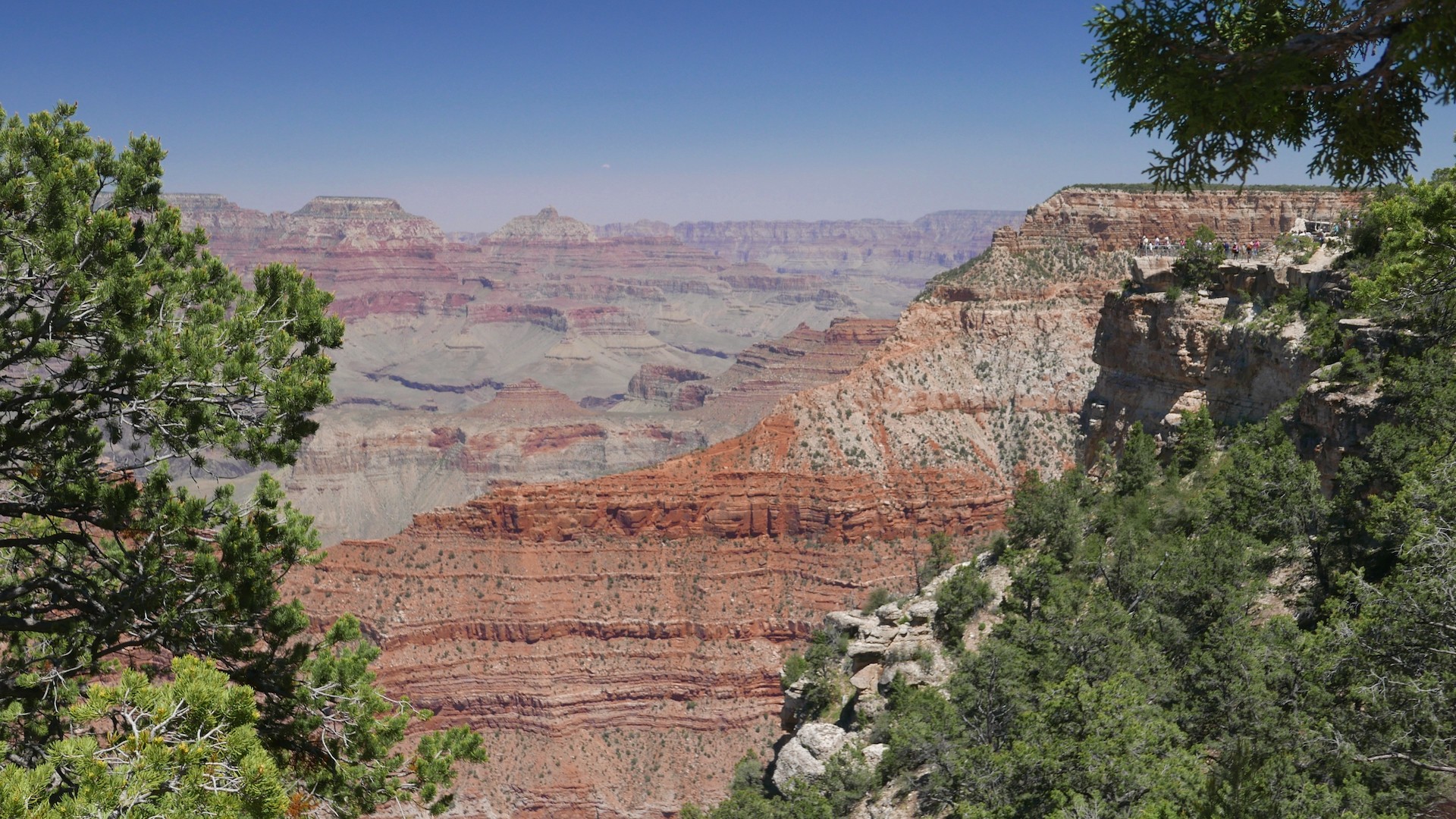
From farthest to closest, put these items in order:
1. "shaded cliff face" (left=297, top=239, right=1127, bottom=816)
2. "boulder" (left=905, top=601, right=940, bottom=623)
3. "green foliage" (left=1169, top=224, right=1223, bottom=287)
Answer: "shaded cliff face" (left=297, top=239, right=1127, bottom=816), "green foliage" (left=1169, top=224, right=1223, bottom=287), "boulder" (left=905, top=601, right=940, bottom=623)

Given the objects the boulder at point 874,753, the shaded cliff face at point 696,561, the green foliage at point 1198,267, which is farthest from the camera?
the shaded cliff face at point 696,561

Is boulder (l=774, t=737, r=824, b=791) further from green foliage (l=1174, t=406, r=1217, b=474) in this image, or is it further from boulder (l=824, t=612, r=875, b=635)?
green foliage (l=1174, t=406, r=1217, b=474)

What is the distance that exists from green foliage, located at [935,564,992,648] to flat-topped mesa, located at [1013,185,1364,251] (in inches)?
2223

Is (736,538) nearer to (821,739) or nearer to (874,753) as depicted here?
(821,739)

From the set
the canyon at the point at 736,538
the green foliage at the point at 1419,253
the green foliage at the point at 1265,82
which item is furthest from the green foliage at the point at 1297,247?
the green foliage at the point at 1265,82

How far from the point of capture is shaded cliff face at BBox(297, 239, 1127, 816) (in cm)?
5744

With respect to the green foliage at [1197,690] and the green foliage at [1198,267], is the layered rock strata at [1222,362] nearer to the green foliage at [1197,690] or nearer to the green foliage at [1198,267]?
the green foliage at [1198,267]

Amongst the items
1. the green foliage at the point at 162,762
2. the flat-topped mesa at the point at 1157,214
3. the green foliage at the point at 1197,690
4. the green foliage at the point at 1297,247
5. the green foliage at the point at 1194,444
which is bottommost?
the green foliage at the point at 1197,690

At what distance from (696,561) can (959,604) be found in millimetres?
39243

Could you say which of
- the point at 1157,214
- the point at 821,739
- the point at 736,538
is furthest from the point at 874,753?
the point at 1157,214

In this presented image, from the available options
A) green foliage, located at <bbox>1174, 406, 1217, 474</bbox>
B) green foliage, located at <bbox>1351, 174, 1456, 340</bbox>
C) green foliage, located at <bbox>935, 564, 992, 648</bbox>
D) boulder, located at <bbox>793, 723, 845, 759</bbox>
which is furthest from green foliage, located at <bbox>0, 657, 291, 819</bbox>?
green foliage, located at <bbox>1174, 406, 1217, 474</bbox>

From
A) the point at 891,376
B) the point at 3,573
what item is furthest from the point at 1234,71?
the point at 891,376

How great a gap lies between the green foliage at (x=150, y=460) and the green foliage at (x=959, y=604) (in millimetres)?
18586

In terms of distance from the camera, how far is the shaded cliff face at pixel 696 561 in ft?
188
